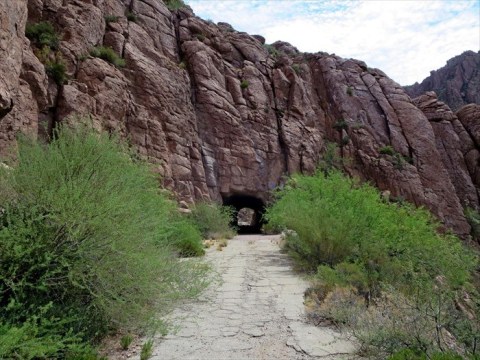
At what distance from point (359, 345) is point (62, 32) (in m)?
17.7

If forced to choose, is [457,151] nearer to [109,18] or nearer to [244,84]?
[244,84]

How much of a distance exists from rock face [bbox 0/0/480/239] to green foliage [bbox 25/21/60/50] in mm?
454

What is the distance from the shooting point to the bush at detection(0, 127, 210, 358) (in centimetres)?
341

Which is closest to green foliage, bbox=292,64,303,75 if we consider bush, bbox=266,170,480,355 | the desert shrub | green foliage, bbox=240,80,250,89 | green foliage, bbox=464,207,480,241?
green foliage, bbox=240,80,250,89

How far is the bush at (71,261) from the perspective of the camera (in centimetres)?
341

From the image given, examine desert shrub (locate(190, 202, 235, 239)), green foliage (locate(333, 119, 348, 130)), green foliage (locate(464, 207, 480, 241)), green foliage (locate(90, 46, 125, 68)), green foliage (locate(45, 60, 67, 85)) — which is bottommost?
green foliage (locate(464, 207, 480, 241))

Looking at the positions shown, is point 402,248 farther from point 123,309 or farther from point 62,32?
point 62,32

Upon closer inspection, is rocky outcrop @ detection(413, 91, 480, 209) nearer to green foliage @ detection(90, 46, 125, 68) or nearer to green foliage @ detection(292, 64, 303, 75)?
green foliage @ detection(292, 64, 303, 75)

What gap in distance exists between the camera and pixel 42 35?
15.0m

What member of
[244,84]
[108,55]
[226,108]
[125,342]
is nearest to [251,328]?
[125,342]

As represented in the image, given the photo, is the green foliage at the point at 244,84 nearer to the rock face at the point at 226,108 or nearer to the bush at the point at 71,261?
the rock face at the point at 226,108

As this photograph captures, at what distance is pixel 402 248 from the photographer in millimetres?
7730

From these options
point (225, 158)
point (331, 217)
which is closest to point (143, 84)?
point (225, 158)

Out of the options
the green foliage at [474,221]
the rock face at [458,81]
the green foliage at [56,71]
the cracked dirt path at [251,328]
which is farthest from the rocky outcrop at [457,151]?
the green foliage at [56,71]
